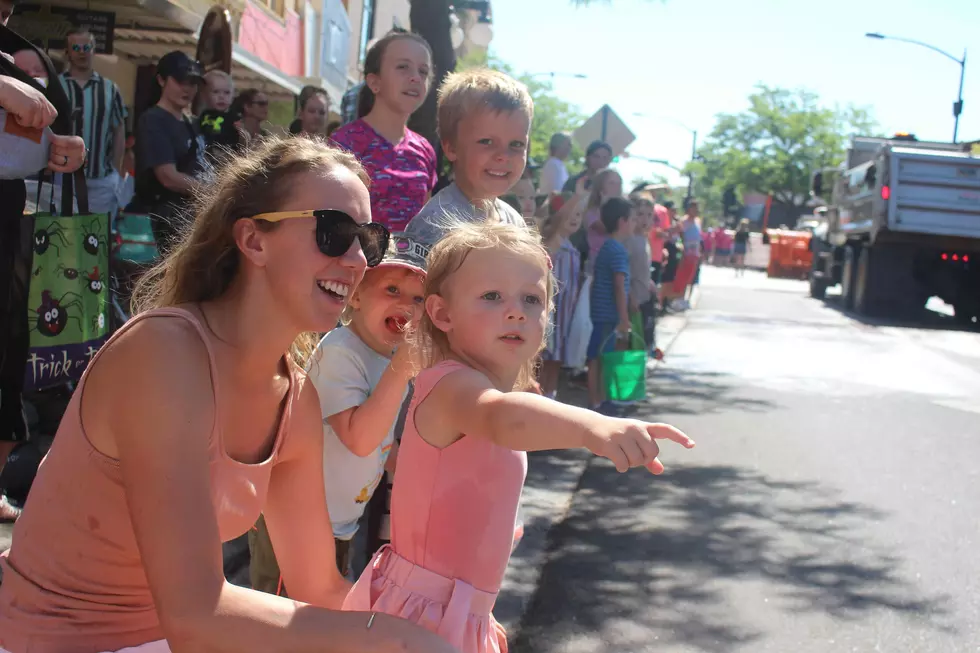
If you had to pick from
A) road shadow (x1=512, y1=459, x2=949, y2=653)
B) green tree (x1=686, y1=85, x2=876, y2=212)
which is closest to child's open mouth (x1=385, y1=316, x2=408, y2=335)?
road shadow (x1=512, y1=459, x2=949, y2=653)

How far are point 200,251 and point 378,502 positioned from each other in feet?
5.82

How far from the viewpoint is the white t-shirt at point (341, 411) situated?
9.95ft

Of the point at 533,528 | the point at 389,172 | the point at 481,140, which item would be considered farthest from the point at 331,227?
the point at 533,528

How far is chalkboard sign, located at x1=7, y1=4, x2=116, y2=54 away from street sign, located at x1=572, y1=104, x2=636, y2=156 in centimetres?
812

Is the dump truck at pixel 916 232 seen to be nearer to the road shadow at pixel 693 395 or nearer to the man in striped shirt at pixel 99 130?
the road shadow at pixel 693 395

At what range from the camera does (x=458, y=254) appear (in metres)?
2.44

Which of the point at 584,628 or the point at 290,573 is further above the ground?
the point at 290,573

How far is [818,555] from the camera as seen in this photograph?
16.8 ft

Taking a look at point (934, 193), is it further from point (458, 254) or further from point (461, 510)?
point (461, 510)

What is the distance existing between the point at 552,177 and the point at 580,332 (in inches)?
158

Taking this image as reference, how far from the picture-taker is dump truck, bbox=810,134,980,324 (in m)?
19.1

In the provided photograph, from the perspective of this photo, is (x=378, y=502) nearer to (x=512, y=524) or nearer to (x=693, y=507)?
(x=512, y=524)

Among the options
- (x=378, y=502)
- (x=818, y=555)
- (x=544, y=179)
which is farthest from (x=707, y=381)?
(x=378, y=502)

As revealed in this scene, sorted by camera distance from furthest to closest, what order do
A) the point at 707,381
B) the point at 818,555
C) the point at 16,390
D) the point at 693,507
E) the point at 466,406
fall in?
the point at 707,381
the point at 693,507
the point at 818,555
the point at 16,390
the point at 466,406
